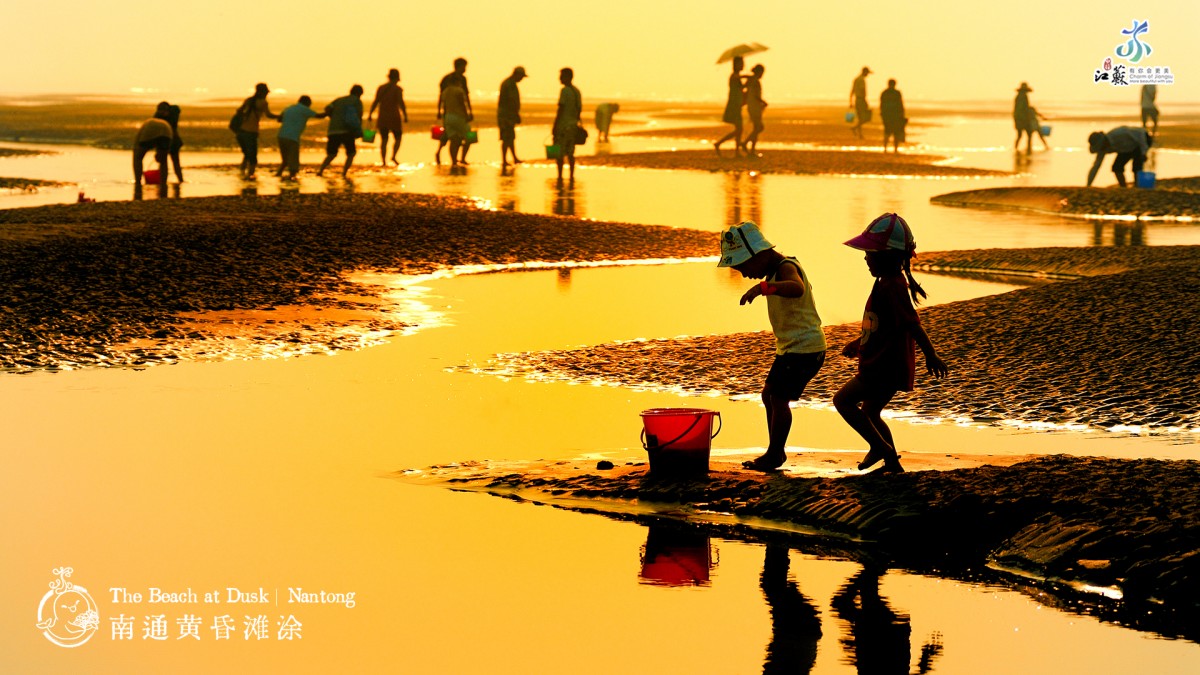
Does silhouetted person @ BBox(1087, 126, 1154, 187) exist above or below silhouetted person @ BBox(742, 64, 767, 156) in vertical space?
below

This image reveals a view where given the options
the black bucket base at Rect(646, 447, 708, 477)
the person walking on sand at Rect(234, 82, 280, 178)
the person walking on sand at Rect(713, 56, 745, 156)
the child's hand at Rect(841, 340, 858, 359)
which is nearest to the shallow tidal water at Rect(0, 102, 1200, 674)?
the black bucket base at Rect(646, 447, 708, 477)

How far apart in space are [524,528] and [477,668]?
1979mm

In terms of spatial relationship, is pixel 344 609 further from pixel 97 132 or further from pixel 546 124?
pixel 546 124

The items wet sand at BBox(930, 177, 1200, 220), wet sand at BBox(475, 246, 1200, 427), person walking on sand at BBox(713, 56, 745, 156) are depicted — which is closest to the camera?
wet sand at BBox(475, 246, 1200, 427)

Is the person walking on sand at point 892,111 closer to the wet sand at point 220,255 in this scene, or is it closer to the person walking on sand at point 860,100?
the person walking on sand at point 860,100

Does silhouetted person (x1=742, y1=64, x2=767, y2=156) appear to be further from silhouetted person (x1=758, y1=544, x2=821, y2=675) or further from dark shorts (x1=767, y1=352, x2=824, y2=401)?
silhouetted person (x1=758, y1=544, x2=821, y2=675)

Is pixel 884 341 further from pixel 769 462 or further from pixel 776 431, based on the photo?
pixel 769 462

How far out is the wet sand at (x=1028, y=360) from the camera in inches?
411

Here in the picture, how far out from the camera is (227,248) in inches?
685

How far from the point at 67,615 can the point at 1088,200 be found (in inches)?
883

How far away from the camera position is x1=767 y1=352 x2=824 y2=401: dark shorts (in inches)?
343

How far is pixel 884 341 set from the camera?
8461mm

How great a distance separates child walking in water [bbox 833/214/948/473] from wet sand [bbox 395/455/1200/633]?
0.95ft

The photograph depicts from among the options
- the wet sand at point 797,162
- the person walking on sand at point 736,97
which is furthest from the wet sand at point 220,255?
the person walking on sand at point 736,97
